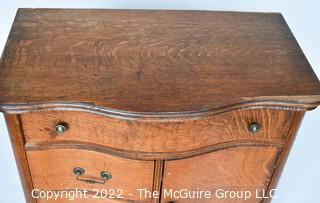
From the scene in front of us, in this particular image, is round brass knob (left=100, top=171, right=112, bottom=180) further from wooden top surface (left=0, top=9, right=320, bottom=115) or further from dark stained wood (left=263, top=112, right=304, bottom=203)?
dark stained wood (left=263, top=112, right=304, bottom=203)

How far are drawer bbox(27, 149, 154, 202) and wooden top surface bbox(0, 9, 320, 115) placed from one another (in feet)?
0.54

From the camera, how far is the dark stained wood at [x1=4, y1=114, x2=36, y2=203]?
83cm

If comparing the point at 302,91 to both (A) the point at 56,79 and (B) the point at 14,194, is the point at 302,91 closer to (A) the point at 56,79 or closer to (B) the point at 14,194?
(A) the point at 56,79

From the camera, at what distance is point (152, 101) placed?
2.64 feet

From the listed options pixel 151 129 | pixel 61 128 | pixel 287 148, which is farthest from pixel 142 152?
pixel 287 148

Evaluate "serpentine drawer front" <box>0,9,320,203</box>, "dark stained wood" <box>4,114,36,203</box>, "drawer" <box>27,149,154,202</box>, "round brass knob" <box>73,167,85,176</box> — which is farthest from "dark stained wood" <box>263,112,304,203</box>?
"dark stained wood" <box>4,114,36,203</box>

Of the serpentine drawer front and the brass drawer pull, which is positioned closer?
the serpentine drawer front

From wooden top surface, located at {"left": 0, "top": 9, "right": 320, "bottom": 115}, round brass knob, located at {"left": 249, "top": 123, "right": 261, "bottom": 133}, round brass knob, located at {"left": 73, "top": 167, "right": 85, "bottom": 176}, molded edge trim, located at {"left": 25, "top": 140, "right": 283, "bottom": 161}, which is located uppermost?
wooden top surface, located at {"left": 0, "top": 9, "right": 320, "bottom": 115}

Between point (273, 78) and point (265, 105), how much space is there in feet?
0.25

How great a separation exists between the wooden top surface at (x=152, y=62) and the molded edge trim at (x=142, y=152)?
0.13 m

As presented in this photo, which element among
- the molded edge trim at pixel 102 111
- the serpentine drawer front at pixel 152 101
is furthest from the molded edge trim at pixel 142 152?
the molded edge trim at pixel 102 111

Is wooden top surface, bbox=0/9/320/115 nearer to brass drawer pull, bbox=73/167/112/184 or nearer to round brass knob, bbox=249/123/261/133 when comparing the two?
round brass knob, bbox=249/123/261/133

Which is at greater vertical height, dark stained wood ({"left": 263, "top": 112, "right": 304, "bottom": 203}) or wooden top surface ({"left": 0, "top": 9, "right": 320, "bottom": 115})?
wooden top surface ({"left": 0, "top": 9, "right": 320, "bottom": 115})

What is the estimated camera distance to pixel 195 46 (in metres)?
0.96
